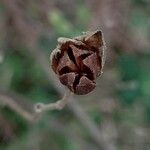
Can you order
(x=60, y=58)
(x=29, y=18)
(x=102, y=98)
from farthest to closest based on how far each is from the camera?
(x=102, y=98) < (x=29, y=18) < (x=60, y=58)

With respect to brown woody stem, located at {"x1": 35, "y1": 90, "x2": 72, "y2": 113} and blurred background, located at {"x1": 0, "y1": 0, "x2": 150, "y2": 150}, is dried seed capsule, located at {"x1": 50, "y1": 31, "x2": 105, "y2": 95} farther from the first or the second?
blurred background, located at {"x1": 0, "y1": 0, "x2": 150, "y2": 150}

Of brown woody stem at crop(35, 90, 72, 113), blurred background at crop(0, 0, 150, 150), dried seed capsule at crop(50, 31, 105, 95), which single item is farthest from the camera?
blurred background at crop(0, 0, 150, 150)

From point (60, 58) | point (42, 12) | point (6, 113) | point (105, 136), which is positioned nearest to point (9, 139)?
point (6, 113)

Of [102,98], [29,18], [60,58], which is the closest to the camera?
[60,58]

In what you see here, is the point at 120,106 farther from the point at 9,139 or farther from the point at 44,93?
the point at 9,139

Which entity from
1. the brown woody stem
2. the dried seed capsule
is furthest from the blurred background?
the dried seed capsule

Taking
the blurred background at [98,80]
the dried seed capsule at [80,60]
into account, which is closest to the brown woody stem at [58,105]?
the dried seed capsule at [80,60]

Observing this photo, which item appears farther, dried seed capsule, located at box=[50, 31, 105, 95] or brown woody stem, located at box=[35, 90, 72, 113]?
brown woody stem, located at box=[35, 90, 72, 113]

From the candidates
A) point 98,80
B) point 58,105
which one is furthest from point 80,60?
point 98,80
